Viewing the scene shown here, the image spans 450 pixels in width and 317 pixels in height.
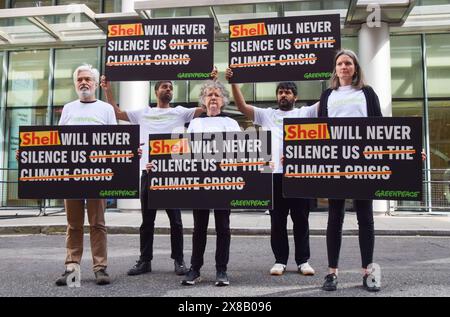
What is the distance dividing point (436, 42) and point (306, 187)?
1116 cm

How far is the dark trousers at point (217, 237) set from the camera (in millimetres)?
4246

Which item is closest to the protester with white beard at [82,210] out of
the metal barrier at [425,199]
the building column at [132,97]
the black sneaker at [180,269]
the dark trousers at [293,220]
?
the black sneaker at [180,269]

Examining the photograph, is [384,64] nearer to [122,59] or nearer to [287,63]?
[287,63]

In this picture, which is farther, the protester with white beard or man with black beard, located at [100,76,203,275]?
man with black beard, located at [100,76,203,275]

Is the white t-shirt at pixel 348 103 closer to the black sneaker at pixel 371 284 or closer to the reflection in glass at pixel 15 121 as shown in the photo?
the black sneaker at pixel 371 284

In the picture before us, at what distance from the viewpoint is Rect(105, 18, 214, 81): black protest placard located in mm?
4953

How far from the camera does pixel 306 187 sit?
418 cm

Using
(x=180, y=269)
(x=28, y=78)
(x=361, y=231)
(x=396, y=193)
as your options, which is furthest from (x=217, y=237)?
(x=28, y=78)

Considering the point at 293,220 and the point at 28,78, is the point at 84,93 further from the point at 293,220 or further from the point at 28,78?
the point at 28,78

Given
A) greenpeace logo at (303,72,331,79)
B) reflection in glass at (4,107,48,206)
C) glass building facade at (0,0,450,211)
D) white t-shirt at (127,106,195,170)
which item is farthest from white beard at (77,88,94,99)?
reflection in glass at (4,107,48,206)

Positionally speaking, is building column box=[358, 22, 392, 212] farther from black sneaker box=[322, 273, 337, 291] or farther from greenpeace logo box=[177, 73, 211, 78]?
black sneaker box=[322, 273, 337, 291]

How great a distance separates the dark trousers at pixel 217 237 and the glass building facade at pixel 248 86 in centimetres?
825

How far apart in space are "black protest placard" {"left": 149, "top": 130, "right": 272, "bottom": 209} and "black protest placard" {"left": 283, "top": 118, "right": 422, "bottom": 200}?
0.29m

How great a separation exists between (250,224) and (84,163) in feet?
19.5
